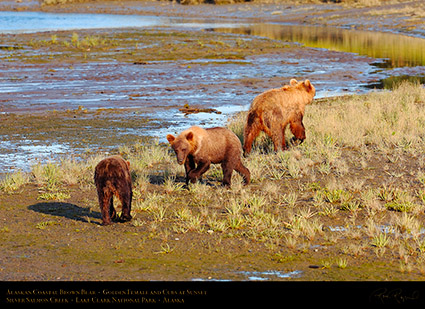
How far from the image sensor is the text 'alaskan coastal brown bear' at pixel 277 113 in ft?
37.1

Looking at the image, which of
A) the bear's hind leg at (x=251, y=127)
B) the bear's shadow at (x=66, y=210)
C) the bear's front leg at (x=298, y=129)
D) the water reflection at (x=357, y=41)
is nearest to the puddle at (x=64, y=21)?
the water reflection at (x=357, y=41)

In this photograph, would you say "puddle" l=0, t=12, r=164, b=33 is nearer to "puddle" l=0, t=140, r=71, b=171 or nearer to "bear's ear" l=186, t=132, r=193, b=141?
"puddle" l=0, t=140, r=71, b=171

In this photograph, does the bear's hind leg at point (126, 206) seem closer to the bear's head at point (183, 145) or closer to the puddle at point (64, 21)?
the bear's head at point (183, 145)

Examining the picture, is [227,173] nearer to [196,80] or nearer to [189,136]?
[189,136]

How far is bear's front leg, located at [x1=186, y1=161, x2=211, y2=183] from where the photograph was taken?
30.1ft

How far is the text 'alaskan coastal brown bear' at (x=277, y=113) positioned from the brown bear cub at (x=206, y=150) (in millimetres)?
1728

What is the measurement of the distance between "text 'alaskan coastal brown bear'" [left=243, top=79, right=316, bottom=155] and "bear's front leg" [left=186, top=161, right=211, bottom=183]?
2.25 m

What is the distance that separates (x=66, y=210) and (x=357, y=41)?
30181 mm

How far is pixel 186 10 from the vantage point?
61031 millimetres


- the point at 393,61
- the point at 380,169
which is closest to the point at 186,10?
the point at 393,61

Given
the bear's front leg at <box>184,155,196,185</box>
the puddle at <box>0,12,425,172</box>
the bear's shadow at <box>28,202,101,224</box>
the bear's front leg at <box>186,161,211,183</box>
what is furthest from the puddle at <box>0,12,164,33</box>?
the bear's front leg at <box>186,161,211,183</box>

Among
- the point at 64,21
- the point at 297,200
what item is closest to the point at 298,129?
the point at 297,200

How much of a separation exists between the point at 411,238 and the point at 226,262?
2.18m
